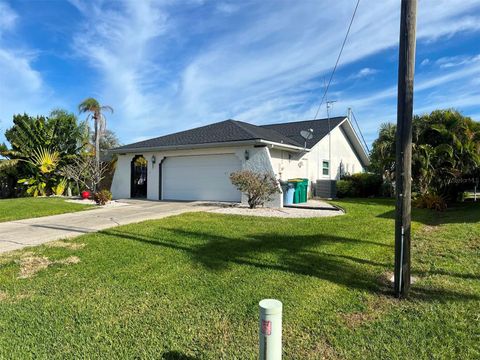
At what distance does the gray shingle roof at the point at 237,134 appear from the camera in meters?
15.5

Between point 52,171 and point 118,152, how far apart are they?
22.0 feet

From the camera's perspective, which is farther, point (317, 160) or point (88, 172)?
point (88, 172)

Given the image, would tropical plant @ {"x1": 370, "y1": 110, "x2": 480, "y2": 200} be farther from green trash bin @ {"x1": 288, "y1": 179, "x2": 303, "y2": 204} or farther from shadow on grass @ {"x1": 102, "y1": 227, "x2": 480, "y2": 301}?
shadow on grass @ {"x1": 102, "y1": 227, "x2": 480, "y2": 301}

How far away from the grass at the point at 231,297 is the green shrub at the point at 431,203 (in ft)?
21.0

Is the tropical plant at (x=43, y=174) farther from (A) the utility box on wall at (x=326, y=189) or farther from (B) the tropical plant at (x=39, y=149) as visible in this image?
(A) the utility box on wall at (x=326, y=189)

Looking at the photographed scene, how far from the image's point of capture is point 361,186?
19.4m

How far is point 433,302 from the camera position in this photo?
12.7ft

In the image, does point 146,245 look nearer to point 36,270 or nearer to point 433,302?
point 36,270

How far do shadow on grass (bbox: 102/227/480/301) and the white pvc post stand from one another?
7.91 ft

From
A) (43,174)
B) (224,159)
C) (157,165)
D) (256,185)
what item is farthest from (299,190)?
(43,174)

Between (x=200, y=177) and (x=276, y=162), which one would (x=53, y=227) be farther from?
(x=276, y=162)

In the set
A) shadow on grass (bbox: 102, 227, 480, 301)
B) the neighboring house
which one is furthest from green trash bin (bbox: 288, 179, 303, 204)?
shadow on grass (bbox: 102, 227, 480, 301)

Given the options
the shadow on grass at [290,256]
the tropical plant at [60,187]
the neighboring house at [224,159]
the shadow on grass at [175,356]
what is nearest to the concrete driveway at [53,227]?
the shadow on grass at [290,256]

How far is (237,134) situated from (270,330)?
13.6 meters
